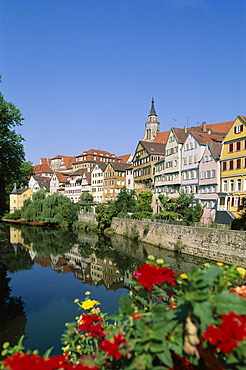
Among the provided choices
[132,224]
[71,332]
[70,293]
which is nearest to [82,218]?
[132,224]

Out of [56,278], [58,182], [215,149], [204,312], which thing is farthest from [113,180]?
[204,312]

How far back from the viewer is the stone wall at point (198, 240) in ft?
64.9

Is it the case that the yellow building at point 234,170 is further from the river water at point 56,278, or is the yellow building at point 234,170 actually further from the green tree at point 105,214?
the green tree at point 105,214

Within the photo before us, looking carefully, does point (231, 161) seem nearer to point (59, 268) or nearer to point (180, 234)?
point (180, 234)

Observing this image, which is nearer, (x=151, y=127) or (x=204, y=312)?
(x=204, y=312)

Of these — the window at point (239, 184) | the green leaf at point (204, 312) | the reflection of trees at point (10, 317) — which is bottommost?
the reflection of trees at point (10, 317)

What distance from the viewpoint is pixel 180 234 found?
26125 mm

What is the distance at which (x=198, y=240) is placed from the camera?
2367 centimetres

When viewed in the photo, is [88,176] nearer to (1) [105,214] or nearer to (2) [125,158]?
(2) [125,158]

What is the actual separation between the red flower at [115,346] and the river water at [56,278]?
840mm

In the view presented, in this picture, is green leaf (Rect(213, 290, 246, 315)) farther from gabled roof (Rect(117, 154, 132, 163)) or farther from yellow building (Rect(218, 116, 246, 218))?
gabled roof (Rect(117, 154, 132, 163))

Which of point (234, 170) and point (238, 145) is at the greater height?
point (238, 145)

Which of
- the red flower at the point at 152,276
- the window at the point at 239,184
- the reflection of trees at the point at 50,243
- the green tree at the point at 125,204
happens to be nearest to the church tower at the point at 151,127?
the green tree at the point at 125,204

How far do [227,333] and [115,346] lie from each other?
3.37ft
